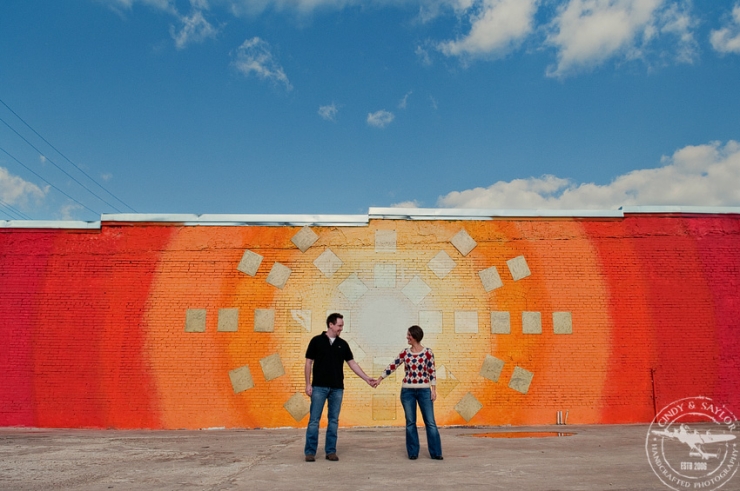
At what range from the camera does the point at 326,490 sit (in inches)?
185

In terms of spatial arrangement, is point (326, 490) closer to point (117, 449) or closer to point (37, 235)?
point (117, 449)

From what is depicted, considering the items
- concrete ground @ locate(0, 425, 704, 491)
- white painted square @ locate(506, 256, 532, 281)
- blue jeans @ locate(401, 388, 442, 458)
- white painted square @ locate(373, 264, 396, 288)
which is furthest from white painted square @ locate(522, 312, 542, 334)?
blue jeans @ locate(401, 388, 442, 458)

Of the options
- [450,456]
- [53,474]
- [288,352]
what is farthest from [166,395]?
[450,456]

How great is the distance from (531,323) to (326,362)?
5656 mm

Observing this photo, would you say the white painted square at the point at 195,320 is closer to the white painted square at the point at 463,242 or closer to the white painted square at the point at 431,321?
the white painted square at the point at 431,321

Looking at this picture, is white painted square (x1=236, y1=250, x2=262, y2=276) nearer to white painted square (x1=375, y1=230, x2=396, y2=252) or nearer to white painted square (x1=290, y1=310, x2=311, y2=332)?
white painted square (x1=290, y1=310, x2=311, y2=332)

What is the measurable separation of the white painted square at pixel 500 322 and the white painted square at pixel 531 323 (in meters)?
0.29

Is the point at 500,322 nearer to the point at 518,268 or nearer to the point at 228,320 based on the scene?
the point at 518,268

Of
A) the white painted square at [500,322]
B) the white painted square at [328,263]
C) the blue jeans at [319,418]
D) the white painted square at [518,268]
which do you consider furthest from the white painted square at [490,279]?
the blue jeans at [319,418]

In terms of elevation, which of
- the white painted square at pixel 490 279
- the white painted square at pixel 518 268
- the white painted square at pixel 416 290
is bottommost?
the white painted square at pixel 416 290

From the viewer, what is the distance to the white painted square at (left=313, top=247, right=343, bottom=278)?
11047mm

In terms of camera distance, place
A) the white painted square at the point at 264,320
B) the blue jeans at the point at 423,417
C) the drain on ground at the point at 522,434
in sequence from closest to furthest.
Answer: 1. the blue jeans at the point at 423,417
2. the drain on ground at the point at 522,434
3. the white painted square at the point at 264,320

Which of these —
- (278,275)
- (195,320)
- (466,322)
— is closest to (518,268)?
(466,322)

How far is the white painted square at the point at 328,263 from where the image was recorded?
11.0 meters
